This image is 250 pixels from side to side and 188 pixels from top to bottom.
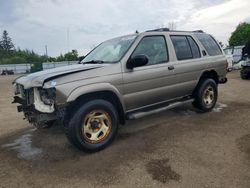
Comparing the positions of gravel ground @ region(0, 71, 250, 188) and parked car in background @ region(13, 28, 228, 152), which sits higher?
parked car in background @ region(13, 28, 228, 152)

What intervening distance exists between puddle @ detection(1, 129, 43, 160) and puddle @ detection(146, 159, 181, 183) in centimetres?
200

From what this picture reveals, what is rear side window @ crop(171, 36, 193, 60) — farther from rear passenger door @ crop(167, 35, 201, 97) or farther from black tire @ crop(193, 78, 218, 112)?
black tire @ crop(193, 78, 218, 112)

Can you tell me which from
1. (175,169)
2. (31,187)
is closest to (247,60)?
(175,169)

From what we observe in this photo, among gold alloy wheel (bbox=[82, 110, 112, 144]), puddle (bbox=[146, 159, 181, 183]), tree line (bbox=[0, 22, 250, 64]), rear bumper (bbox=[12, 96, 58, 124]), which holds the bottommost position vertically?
puddle (bbox=[146, 159, 181, 183])

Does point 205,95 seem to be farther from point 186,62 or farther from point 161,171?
point 161,171

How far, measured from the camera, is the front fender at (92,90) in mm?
4277

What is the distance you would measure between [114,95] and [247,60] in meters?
11.7

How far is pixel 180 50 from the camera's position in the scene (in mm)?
6133

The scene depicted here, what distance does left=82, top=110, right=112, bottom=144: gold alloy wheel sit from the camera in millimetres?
4566

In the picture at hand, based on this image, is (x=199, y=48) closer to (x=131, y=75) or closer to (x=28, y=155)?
(x=131, y=75)

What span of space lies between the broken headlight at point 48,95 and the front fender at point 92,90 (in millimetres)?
244

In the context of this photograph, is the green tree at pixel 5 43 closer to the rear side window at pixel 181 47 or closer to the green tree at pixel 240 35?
the green tree at pixel 240 35

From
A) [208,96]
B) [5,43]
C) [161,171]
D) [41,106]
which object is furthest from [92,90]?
[5,43]

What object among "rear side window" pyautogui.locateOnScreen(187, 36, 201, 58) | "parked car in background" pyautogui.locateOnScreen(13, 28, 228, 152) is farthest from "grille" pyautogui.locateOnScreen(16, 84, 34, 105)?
"rear side window" pyautogui.locateOnScreen(187, 36, 201, 58)
